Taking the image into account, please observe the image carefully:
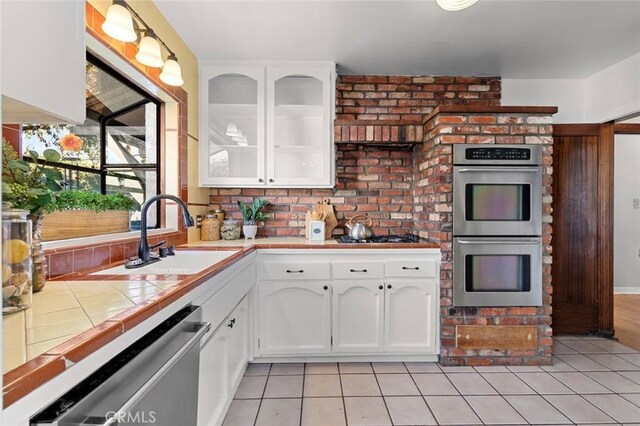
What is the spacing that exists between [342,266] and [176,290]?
1.43 meters

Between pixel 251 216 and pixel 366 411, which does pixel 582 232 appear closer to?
pixel 366 411

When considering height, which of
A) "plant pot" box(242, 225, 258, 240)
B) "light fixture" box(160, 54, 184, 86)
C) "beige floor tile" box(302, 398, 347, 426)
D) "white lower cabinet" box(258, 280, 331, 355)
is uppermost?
"light fixture" box(160, 54, 184, 86)

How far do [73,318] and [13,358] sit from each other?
23 cm

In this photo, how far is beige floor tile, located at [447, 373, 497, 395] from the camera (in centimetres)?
203

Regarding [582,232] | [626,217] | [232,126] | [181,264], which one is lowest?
[181,264]

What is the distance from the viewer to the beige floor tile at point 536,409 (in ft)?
5.76

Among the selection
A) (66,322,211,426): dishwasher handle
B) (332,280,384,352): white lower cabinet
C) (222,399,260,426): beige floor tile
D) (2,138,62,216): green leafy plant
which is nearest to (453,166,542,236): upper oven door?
(332,280,384,352): white lower cabinet

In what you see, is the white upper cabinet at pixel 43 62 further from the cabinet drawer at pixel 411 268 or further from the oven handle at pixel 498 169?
the oven handle at pixel 498 169

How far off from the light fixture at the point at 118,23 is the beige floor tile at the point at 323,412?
2075 mm

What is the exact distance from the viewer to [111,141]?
2.04m

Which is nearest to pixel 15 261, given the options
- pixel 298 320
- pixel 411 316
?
pixel 298 320

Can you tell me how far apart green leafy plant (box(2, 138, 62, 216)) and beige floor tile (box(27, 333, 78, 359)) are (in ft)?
1.64

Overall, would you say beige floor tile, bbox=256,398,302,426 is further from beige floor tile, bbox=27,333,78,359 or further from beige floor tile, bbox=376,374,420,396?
beige floor tile, bbox=27,333,78,359

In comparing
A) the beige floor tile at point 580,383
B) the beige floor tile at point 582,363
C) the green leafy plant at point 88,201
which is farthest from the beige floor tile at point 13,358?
the beige floor tile at point 582,363
